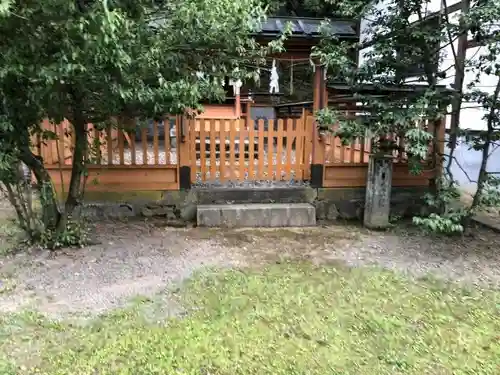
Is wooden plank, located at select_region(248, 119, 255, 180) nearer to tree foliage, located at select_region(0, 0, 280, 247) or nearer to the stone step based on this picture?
the stone step

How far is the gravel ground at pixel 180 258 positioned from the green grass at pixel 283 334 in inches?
12.8

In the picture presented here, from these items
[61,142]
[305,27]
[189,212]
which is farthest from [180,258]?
[305,27]

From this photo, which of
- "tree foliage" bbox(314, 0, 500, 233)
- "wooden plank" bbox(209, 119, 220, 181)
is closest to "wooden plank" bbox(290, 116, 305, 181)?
"tree foliage" bbox(314, 0, 500, 233)

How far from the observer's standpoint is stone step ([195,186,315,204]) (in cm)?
581

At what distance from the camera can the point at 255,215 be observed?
5.61 meters

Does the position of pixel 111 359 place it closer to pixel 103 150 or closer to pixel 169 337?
pixel 169 337

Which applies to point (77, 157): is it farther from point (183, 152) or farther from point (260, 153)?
point (260, 153)

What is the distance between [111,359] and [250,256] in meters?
2.11

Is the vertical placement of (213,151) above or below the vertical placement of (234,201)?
above

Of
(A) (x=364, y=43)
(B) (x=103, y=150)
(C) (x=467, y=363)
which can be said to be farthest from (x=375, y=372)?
(B) (x=103, y=150)

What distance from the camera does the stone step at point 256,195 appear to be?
5.81m

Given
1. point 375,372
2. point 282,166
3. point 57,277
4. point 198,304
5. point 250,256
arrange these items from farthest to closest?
1. point 282,166
2. point 250,256
3. point 57,277
4. point 198,304
5. point 375,372

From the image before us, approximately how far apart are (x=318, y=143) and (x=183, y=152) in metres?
1.83

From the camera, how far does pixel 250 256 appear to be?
453cm
